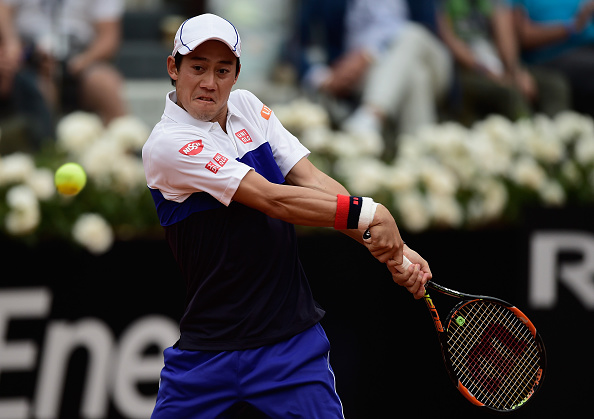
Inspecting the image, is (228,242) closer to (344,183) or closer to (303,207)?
(303,207)

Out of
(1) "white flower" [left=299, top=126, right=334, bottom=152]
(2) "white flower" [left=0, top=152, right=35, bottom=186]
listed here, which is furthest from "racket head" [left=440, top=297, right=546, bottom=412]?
(2) "white flower" [left=0, top=152, right=35, bottom=186]

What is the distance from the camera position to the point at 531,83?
739 centimetres

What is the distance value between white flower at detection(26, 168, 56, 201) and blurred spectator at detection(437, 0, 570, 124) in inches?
138

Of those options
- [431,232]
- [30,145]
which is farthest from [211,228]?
[30,145]

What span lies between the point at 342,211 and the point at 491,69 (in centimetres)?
465

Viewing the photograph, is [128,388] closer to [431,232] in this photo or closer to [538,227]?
[431,232]

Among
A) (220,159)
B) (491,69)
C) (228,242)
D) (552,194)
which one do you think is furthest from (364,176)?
(491,69)

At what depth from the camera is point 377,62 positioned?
6672mm

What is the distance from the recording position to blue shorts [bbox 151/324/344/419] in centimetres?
322

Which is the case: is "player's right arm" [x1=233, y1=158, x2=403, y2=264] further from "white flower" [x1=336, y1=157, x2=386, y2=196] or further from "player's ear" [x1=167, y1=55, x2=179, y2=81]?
"white flower" [x1=336, y1=157, x2=386, y2=196]

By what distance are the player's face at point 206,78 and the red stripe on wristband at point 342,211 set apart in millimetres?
529

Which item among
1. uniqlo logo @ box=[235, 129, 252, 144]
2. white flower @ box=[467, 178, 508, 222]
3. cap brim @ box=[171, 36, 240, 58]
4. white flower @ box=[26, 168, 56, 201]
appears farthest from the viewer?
white flower @ box=[467, 178, 508, 222]

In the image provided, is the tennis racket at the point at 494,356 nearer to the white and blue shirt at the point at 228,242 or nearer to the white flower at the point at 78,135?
the white and blue shirt at the point at 228,242

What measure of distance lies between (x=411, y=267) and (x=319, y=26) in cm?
397
